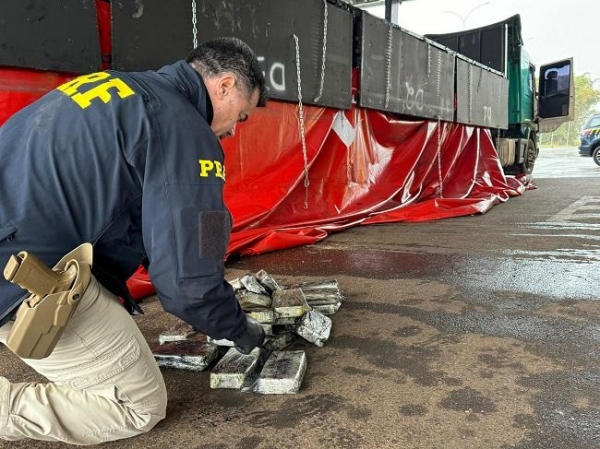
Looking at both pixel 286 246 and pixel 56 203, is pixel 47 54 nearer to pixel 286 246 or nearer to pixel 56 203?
pixel 56 203

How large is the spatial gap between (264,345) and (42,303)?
47.8 inches

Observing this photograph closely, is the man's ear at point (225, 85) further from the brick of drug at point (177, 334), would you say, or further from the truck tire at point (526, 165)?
the truck tire at point (526, 165)

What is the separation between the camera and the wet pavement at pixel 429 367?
174 centimetres

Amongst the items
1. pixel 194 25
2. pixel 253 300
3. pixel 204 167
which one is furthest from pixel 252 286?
pixel 194 25

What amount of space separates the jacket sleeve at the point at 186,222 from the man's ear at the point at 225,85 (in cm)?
20

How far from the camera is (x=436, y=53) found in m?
7.89

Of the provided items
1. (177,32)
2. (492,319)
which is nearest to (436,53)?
(177,32)

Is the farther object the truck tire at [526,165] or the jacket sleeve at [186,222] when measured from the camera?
the truck tire at [526,165]

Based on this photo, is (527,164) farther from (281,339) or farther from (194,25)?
(281,339)

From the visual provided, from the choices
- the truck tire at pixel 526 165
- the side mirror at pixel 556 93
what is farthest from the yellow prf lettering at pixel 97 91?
the side mirror at pixel 556 93

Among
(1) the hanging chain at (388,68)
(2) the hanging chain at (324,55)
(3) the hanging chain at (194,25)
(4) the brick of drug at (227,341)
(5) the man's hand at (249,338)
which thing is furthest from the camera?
(1) the hanging chain at (388,68)

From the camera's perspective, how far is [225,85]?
1.74 m

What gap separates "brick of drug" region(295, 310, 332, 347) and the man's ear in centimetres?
126

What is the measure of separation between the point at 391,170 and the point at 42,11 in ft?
16.8
